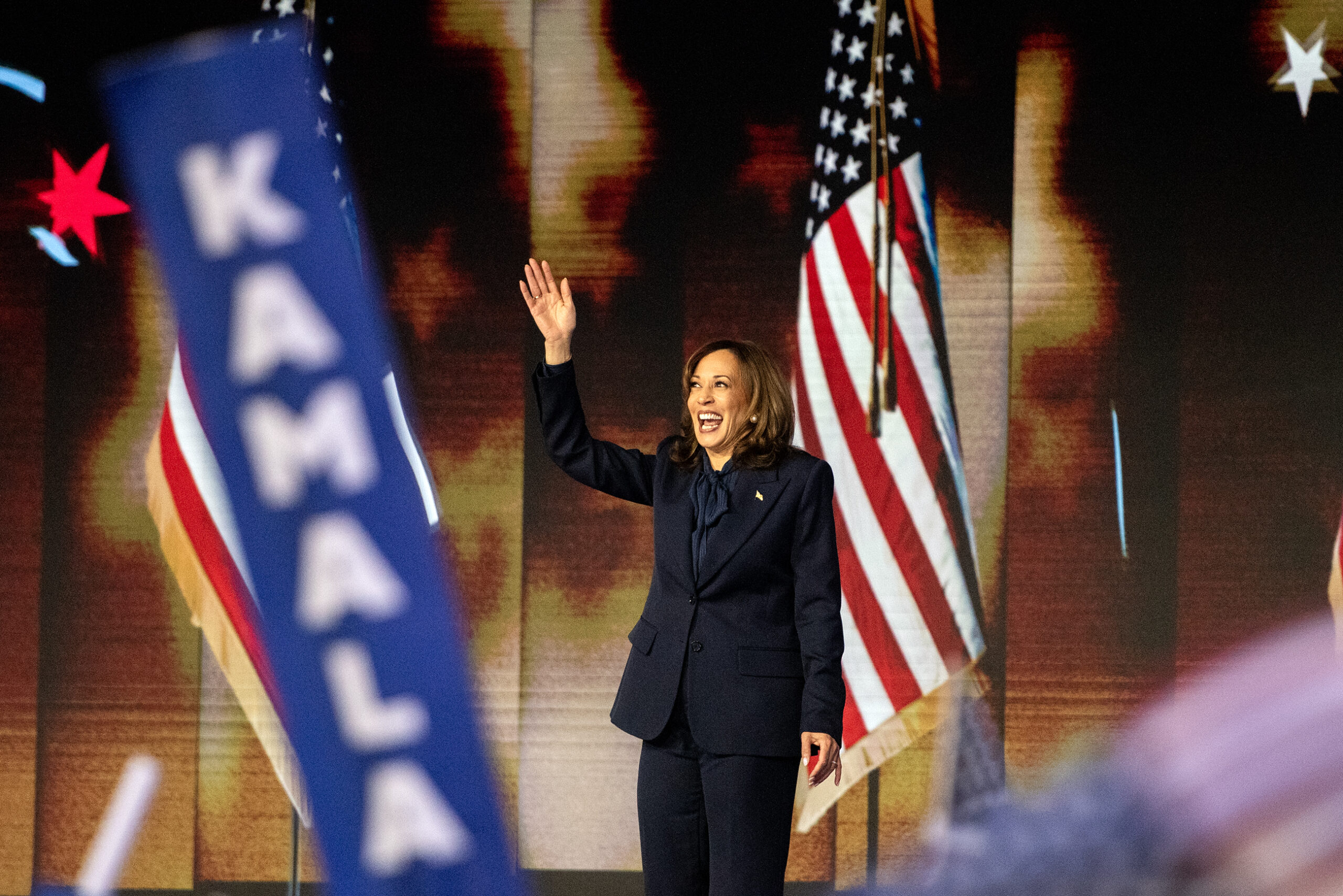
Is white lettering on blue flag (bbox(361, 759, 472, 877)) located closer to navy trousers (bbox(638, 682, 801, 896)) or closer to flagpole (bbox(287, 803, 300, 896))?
flagpole (bbox(287, 803, 300, 896))

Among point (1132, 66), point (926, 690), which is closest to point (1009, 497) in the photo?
point (926, 690)

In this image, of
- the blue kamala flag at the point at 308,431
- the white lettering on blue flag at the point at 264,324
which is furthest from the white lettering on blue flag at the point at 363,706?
the white lettering on blue flag at the point at 264,324

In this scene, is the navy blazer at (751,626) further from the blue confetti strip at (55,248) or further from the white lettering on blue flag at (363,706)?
the blue confetti strip at (55,248)

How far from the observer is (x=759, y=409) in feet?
6.33

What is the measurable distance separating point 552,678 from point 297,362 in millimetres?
981

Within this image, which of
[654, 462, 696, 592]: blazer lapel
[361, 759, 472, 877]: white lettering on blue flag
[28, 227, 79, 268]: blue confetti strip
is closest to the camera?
[654, 462, 696, 592]: blazer lapel

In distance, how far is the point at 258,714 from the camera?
2.88m

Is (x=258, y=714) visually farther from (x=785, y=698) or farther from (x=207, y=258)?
(x=785, y=698)

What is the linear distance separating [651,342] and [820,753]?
136 cm

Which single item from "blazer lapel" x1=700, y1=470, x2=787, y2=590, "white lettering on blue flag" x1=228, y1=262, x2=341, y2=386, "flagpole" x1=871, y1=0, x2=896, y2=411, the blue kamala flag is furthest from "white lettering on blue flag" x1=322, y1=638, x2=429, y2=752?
"flagpole" x1=871, y1=0, x2=896, y2=411

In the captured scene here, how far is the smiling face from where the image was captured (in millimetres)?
1908

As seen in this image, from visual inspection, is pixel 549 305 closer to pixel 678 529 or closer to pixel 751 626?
pixel 678 529

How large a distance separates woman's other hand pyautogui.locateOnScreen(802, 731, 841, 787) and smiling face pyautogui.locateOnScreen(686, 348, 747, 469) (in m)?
0.48

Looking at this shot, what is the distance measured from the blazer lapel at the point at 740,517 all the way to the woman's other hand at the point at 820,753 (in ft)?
0.92
